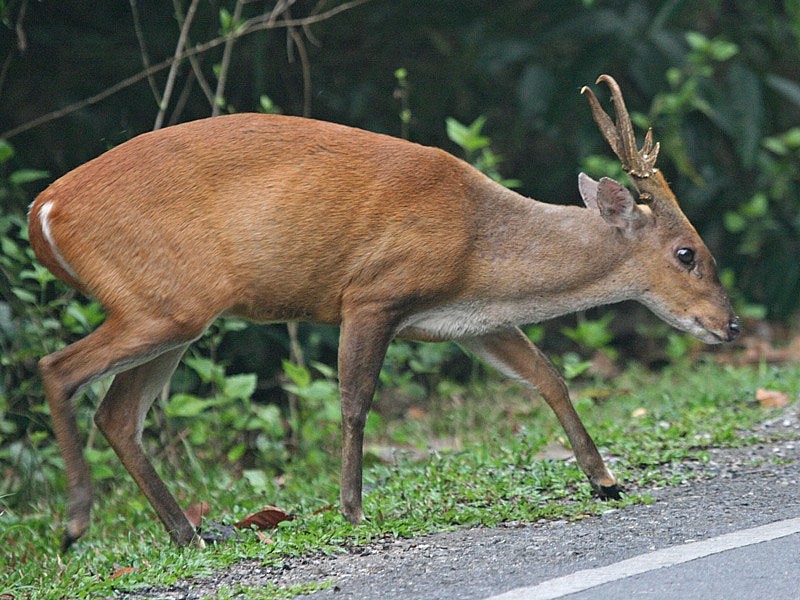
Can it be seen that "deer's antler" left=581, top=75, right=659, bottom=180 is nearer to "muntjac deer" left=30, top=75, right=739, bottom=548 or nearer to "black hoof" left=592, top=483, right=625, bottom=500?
"muntjac deer" left=30, top=75, right=739, bottom=548

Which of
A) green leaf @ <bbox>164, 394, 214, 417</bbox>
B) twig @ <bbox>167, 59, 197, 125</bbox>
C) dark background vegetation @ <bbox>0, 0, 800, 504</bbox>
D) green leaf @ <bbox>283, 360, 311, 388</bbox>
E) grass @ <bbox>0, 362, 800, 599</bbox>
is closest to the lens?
grass @ <bbox>0, 362, 800, 599</bbox>

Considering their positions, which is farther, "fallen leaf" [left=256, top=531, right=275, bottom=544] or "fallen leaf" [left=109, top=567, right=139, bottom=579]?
"fallen leaf" [left=256, top=531, right=275, bottom=544]

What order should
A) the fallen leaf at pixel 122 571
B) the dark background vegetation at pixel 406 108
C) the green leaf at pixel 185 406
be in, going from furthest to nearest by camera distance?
the dark background vegetation at pixel 406 108, the green leaf at pixel 185 406, the fallen leaf at pixel 122 571

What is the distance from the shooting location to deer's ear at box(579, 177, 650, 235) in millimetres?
5613

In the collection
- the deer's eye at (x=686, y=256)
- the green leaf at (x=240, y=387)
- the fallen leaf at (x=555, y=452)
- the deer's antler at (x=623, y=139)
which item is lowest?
the fallen leaf at (x=555, y=452)

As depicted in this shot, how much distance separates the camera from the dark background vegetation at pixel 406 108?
7285mm

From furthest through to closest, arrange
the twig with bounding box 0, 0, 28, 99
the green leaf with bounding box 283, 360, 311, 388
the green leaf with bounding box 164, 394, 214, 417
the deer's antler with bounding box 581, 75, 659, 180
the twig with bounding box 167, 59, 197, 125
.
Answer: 1. the twig with bounding box 167, 59, 197, 125
2. the twig with bounding box 0, 0, 28, 99
3. the green leaf with bounding box 283, 360, 311, 388
4. the green leaf with bounding box 164, 394, 214, 417
5. the deer's antler with bounding box 581, 75, 659, 180

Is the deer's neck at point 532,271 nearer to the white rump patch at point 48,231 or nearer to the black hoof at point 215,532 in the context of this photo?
the black hoof at point 215,532

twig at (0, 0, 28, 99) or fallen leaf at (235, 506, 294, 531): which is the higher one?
twig at (0, 0, 28, 99)

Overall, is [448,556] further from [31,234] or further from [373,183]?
[31,234]

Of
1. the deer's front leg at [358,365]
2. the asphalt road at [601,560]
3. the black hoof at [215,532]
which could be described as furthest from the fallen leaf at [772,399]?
the black hoof at [215,532]

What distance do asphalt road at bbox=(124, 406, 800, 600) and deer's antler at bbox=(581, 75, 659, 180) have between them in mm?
1404

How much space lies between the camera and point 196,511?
598cm

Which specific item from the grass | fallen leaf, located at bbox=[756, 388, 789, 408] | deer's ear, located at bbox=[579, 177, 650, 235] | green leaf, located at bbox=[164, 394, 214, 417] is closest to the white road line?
the grass
